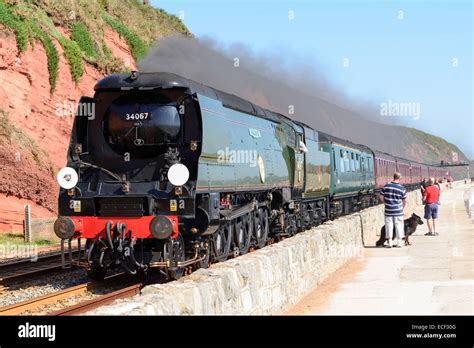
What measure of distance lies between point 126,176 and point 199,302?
5.56m

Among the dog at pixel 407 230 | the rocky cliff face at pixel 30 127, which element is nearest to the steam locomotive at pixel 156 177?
the dog at pixel 407 230

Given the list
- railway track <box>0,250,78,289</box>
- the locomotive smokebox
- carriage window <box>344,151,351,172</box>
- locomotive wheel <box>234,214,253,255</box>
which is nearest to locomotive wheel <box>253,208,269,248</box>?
locomotive wheel <box>234,214,253,255</box>

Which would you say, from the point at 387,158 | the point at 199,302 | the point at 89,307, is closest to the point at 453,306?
the point at 199,302

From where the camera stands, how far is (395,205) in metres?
18.5

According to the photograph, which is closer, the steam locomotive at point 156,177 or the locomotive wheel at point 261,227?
the steam locomotive at point 156,177

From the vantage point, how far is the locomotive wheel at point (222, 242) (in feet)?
43.7

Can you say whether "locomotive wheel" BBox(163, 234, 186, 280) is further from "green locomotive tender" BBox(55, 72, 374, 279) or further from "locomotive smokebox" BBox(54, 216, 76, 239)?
"locomotive smokebox" BBox(54, 216, 76, 239)

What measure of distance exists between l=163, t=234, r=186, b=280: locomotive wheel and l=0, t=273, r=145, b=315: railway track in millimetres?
556

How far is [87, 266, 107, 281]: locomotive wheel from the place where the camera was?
1234 cm

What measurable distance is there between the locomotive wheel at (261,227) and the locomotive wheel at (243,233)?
1.73 ft

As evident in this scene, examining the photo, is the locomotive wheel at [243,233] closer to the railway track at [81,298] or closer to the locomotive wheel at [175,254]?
the railway track at [81,298]

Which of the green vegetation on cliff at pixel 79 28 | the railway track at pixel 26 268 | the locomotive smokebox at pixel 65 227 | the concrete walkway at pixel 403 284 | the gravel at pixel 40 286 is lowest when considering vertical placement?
the concrete walkway at pixel 403 284

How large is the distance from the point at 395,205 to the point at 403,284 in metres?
6.48
